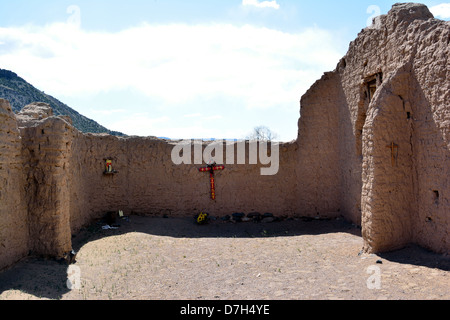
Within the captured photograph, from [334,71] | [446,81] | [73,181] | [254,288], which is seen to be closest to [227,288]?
[254,288]

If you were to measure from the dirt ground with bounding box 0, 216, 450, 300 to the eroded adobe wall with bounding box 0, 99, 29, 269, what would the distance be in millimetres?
300

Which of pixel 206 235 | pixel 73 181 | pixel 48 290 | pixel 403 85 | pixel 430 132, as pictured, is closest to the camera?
pixel 48 290

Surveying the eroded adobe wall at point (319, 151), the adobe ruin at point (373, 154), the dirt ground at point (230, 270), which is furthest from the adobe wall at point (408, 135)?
the eroded adobe wall at point (319, 151)

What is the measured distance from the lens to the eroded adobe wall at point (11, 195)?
5.60 metres

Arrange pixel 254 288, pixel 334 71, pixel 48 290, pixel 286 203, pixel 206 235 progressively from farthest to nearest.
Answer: pixel 286 203 → pixel 334 71 → pixel 206 235 → pixel 254 288 → pixel 48 290

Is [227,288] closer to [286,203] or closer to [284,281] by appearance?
[284,281]

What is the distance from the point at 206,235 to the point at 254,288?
4.77m

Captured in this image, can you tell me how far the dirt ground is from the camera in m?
5.14

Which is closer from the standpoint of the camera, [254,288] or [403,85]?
[254,288]

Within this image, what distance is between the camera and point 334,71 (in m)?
10.9

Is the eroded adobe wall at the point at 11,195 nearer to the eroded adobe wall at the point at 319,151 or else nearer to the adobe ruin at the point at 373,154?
the adobe ruin at the point at 373,154

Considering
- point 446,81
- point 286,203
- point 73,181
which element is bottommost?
point 286,203

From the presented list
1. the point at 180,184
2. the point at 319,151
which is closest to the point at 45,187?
the point at 180,184

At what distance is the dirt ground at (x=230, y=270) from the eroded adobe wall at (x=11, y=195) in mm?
300
